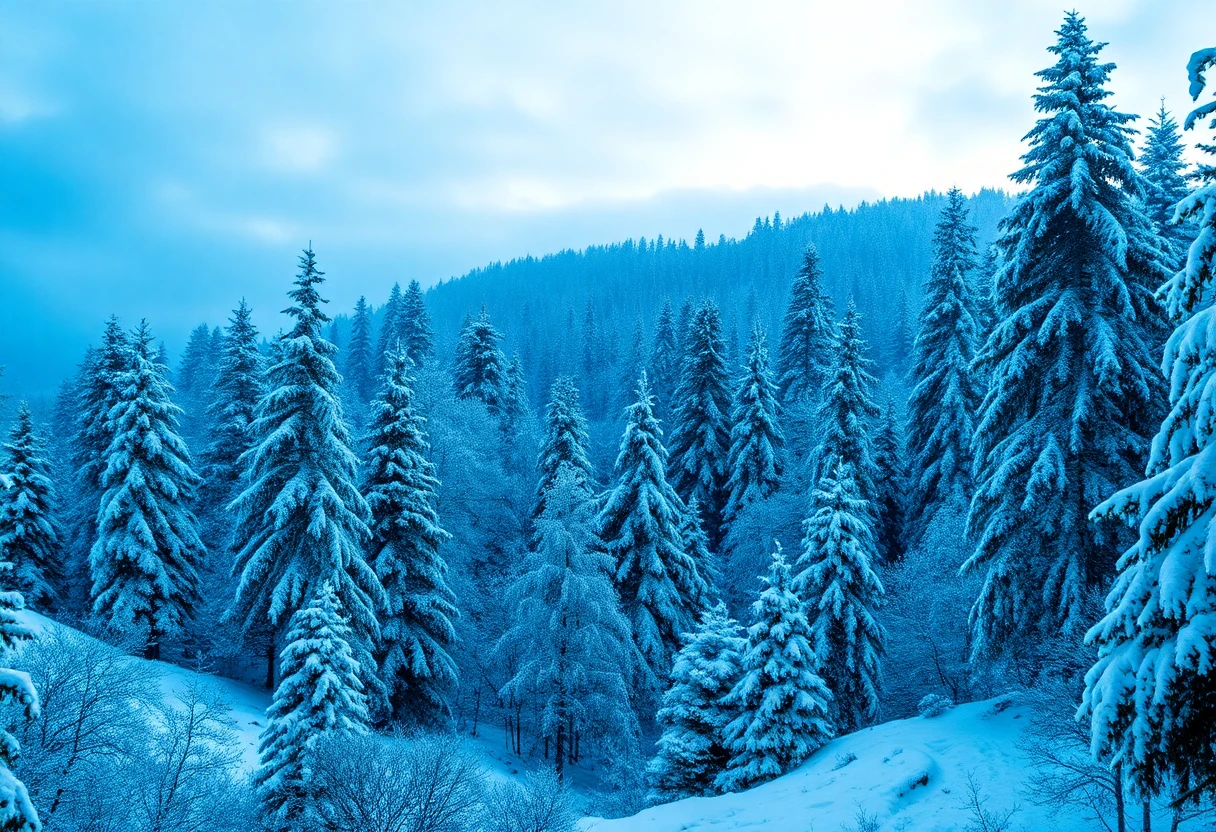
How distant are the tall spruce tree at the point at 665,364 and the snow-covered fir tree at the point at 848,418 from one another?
2508 centimetres

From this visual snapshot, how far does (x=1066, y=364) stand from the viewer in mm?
14805

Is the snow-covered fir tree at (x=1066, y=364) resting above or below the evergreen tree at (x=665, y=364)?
below

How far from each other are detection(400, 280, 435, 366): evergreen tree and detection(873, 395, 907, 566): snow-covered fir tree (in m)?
37.7

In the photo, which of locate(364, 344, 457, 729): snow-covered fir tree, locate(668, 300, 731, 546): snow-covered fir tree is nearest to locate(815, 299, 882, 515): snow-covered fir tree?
locate(668, 300, 731, 546): snow-covered fir tree

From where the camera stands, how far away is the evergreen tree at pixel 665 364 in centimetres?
5714

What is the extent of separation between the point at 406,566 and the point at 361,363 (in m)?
54.7

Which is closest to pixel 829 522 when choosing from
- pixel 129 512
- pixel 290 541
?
pixel 290 541

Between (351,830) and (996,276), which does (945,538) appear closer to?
(996,276)

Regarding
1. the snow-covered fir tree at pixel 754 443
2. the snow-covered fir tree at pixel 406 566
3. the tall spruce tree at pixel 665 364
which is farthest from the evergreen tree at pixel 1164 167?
the tall spruce tree at pixel 665 364

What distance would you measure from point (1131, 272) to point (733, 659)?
45.5 feet

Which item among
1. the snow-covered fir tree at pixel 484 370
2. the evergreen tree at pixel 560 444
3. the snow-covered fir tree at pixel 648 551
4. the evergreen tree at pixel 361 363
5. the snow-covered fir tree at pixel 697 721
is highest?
the evergreen tree at pixel 361 363

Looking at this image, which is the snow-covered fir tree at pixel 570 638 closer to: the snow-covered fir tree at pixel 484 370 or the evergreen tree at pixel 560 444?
the evergreen tree at pixel 560 444

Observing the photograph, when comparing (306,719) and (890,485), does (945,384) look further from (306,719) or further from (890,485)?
(306,719)

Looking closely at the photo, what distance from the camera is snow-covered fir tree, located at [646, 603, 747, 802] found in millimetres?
19078
